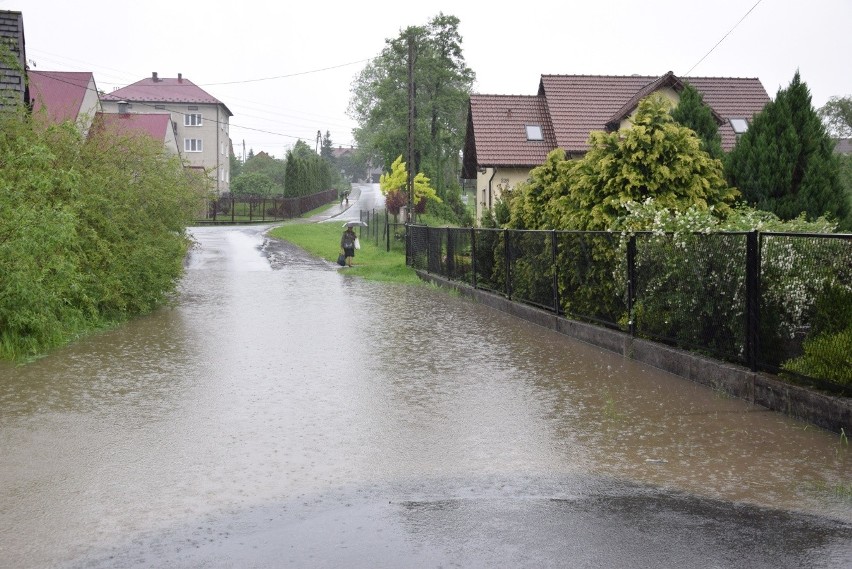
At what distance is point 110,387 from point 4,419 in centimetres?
154

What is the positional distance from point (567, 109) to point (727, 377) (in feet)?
102

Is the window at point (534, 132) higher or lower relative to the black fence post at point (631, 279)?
higher

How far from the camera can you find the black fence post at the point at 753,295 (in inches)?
335

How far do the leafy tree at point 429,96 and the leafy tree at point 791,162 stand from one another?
3979cm

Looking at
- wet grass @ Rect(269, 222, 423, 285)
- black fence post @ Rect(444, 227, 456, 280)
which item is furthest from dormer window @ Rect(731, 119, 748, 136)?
black fence post @ Rect(444, 227, 456, 280)

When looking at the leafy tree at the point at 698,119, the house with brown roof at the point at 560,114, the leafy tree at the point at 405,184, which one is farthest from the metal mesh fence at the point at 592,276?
the leafy tree at the point at 405,184

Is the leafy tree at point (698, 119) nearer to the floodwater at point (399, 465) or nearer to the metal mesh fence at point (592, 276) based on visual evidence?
the metal mesh fence at point (592, 276)

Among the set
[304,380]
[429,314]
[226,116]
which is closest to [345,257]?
[429,314]

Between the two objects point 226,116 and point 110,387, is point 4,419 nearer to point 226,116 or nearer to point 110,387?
point 110,387

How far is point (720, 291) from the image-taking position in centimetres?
934

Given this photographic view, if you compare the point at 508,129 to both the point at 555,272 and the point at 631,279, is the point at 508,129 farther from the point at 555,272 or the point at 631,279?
the point at 631,279

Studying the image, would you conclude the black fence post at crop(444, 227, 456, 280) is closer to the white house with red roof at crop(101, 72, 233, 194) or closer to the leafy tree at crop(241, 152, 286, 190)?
the white house with red roof at crop(101, 72, 233, 194)

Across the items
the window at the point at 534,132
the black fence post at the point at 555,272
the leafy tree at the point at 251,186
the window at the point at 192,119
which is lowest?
the black fence post at the point at 555,272

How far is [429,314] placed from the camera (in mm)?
16484
